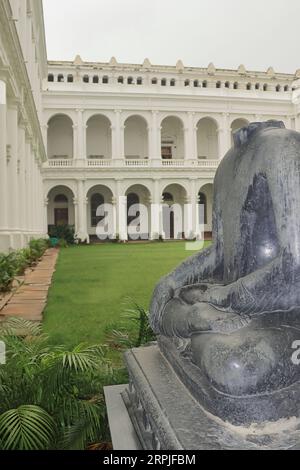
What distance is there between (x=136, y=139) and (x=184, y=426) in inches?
1432

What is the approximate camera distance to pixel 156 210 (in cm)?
3378

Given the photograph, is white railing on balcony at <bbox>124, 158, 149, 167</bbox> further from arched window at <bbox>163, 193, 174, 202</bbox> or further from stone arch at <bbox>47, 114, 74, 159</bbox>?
stone arch at <bbox>47, 114, 74, 159</bbox>

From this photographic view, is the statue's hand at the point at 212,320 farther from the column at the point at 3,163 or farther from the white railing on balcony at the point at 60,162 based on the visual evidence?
the white railing on balcony at the point at 60,162

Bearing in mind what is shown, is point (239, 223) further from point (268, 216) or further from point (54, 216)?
point (54, 216)

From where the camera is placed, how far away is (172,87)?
113 ft

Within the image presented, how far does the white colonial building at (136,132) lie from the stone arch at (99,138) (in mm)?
83

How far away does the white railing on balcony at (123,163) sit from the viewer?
32219 mm

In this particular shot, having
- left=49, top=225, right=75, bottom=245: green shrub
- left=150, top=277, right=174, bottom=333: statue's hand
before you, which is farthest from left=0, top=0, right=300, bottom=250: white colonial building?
left=150, top=277, right=174, bottom=333: statue's hand

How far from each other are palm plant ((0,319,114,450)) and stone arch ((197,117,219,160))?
3612 cm

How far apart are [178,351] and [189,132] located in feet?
110

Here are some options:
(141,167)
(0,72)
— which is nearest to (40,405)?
(0,72)

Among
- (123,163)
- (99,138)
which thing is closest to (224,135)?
(123,163)

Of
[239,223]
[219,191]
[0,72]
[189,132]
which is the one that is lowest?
[239,223]

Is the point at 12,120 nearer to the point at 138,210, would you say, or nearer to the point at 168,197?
the point at 138,210
